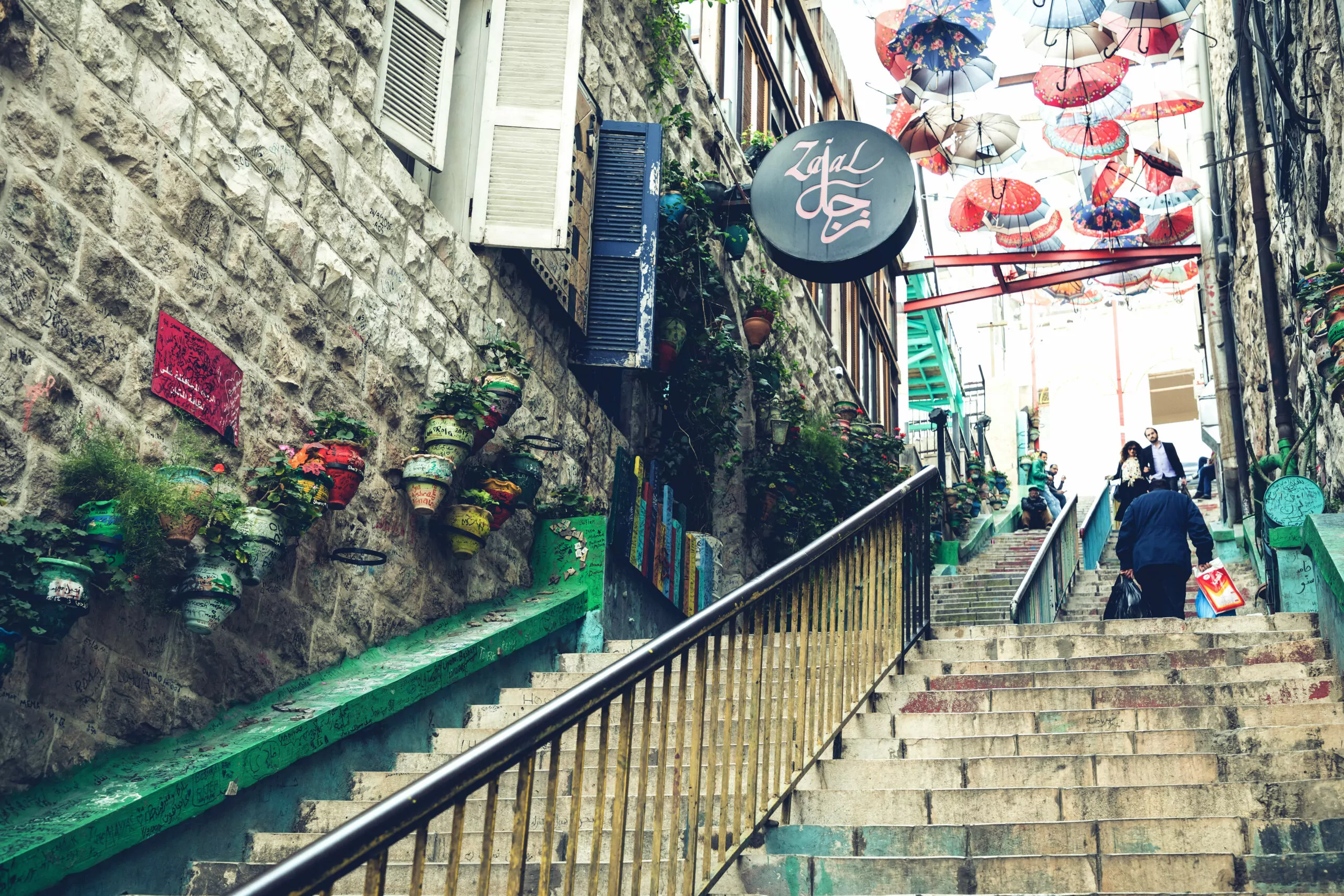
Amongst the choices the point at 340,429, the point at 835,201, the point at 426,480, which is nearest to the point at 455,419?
the point at 426,480

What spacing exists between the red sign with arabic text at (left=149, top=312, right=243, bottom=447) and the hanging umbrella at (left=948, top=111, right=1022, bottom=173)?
51.8ft

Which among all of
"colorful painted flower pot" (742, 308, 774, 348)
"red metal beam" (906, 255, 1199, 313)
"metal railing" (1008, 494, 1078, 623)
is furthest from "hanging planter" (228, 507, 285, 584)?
"red metal beam" (906, 255, 1199, 313)

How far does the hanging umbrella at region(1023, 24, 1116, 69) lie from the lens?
643 inches

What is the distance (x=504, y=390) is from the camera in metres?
6.66

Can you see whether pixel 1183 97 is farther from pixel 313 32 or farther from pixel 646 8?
pixel 313 32

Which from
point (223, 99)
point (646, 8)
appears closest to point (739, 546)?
point (646, 8)

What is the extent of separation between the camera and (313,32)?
620cm

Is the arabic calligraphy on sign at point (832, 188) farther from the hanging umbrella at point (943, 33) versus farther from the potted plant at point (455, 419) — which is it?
the hanging umbrella at point (943, 33)

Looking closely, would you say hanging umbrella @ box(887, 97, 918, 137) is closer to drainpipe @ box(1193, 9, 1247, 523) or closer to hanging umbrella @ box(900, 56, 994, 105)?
hanging umbrella @ box(900, 56, 994, 105)

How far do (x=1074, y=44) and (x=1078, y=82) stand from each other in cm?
58

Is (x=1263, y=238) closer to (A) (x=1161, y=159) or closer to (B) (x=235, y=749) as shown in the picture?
(B) (x=235, y=749)

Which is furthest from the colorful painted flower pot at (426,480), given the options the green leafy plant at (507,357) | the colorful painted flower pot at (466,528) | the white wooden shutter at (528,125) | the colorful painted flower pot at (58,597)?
the colorful painted flower pot at (58,597)

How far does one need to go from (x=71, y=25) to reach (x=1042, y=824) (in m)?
4.25

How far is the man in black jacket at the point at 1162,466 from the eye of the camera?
40.8 feet
